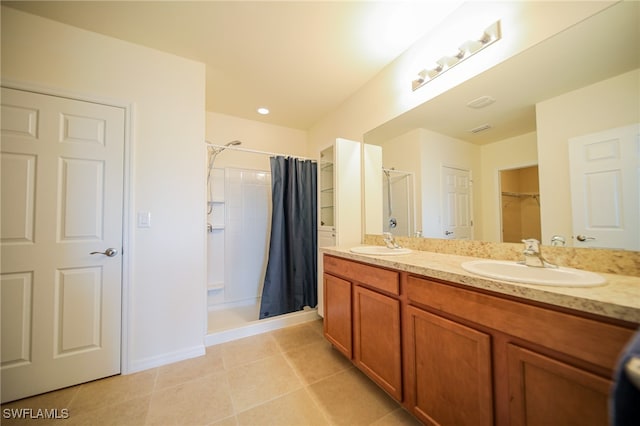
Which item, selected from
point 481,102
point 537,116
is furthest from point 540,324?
point 481,102

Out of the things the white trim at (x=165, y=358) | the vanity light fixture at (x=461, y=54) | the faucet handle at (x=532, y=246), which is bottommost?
the white trim at (x=165, y=358)

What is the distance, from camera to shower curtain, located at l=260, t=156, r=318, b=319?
8.22ft

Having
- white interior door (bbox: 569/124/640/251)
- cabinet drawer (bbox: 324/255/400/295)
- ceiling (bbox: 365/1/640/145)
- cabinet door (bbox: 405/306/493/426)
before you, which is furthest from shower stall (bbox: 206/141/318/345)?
white interior door (bbox: 569/124/640/251)

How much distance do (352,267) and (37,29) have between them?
267 centimetres

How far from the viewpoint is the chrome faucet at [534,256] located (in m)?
1.04

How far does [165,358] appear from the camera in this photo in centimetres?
172

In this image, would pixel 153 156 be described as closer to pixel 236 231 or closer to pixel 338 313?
pixel 236 231

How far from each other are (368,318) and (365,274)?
0.89 feet

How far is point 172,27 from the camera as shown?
62.0 inches

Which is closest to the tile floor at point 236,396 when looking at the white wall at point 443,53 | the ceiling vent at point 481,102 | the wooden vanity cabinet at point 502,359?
the wooden vanity cabinet at point 502,359

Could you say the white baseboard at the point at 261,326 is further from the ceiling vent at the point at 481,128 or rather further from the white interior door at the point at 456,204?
the ceiling vent at the point at 481,128

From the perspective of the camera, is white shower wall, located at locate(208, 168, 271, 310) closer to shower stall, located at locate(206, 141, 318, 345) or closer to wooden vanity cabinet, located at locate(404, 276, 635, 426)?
shower stall, located at locate(206, 141, 318, 345)

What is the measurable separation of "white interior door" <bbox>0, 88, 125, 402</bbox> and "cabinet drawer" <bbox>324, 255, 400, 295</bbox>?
159cm

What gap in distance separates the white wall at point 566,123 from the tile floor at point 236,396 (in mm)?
1327
